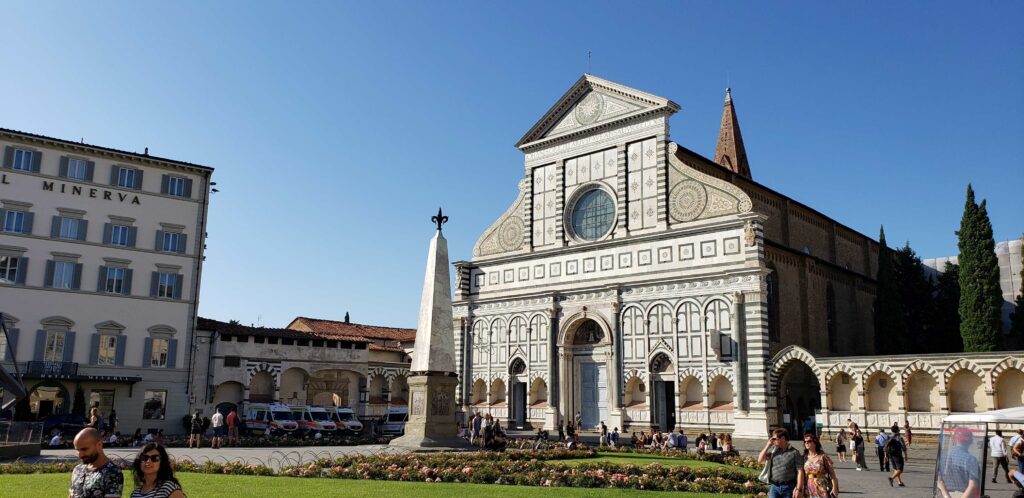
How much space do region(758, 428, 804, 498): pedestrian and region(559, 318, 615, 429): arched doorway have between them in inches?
1129

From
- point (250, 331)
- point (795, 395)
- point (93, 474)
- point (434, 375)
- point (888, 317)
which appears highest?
point (888, 317)

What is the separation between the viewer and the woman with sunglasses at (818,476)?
1036 cm

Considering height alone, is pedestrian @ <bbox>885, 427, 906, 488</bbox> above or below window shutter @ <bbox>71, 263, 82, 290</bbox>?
below

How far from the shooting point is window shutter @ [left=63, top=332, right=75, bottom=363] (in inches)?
1484

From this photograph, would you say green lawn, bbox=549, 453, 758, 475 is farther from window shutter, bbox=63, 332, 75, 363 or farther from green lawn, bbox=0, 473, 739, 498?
window shutter, bbox=63, 332, 75, 363

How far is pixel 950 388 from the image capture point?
3145cm

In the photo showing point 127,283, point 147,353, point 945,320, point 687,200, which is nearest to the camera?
point 687,200

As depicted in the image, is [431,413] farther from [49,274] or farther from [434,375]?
[49,274]

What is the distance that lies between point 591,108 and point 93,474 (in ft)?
124

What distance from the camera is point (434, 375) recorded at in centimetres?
2475

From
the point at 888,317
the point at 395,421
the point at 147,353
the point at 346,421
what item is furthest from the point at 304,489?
the point at 888,317

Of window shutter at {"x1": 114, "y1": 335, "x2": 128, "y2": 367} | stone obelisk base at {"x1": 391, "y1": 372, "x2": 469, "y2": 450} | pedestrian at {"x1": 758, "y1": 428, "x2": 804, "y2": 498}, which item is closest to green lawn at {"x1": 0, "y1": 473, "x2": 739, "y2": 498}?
pedestrian at {"x1": 758, "y1": 428, "x2": 804, "y2": 498}

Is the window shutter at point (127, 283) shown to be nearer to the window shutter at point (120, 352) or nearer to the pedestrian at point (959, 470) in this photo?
the window shutter at point (120, 352)

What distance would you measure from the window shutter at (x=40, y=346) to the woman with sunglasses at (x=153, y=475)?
3542cm
